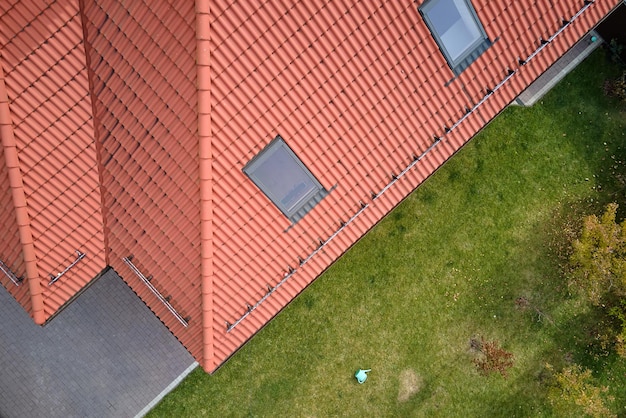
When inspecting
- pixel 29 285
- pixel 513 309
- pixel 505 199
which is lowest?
pixel 513 309

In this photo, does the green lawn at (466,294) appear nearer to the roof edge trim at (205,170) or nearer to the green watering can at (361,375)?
the green watering can at (361,375)

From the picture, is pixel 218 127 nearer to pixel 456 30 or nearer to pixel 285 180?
pixel 285 180

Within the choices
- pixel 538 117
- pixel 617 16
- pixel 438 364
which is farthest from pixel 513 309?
pixel 617 16

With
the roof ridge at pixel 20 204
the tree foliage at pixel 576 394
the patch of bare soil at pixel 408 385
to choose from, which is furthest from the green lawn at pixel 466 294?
the roof ridge at pixel 20 204

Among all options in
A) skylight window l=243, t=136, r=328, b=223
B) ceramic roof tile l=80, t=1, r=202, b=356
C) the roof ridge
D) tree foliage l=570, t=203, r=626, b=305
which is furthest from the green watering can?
the roof ridge

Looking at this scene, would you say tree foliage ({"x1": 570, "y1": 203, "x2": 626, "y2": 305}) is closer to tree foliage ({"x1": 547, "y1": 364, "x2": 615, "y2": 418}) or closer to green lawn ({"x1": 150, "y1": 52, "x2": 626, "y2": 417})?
green lawn ({"x1": 150, "y1": 52, "x2": 626, "y2": 417})

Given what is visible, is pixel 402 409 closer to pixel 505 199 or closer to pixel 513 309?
pixel 513 309

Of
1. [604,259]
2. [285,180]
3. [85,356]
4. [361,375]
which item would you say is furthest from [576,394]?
[85,356]
